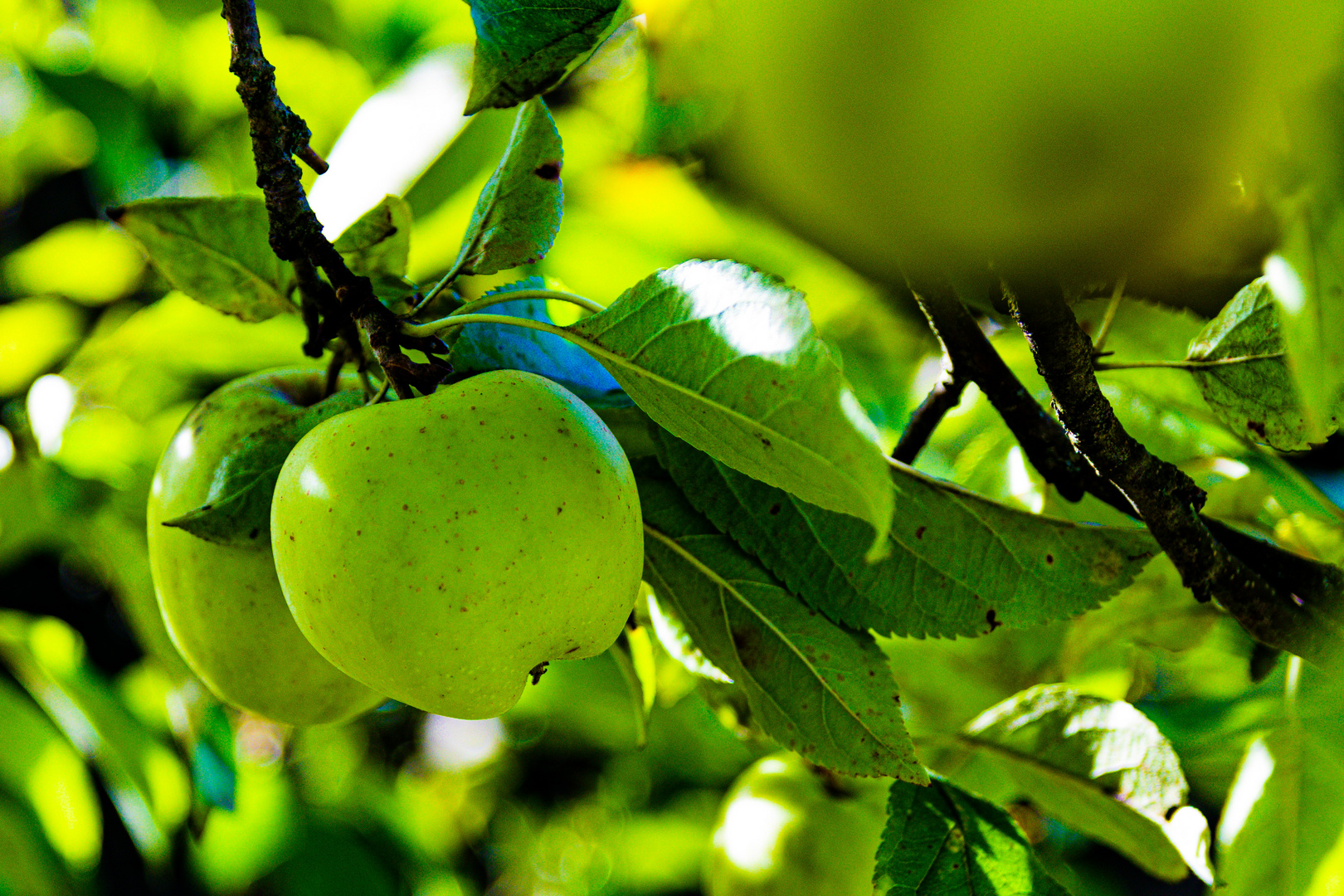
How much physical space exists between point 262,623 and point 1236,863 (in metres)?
0.74

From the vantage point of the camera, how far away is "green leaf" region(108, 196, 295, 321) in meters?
0.71

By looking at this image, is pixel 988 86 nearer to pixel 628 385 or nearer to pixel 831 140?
pixel 831 140

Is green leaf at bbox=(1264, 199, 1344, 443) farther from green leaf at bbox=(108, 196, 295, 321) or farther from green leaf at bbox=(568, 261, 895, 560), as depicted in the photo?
green leaf at bbox=(108, 196, 295, 321)

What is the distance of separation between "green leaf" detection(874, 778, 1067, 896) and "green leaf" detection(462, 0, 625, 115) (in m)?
0.53

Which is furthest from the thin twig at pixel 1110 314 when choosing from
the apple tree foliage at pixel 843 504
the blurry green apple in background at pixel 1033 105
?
the blurry green apple in background at pixel 1033 105

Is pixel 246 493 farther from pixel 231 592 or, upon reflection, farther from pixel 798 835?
pixel 798 835

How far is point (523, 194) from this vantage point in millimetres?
674

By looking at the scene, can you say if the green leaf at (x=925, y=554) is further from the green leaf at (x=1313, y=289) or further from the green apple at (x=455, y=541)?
the green leaf at (x=1313, y=289)

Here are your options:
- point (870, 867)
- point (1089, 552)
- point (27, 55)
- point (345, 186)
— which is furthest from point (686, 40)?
point (27, 55)

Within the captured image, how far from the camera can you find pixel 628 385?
0.54 meters

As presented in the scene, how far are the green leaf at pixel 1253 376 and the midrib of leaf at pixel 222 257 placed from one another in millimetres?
636

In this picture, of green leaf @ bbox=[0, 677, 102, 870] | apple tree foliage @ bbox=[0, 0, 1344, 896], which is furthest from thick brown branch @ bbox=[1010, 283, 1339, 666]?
green leaf @ bbox=[0, 677, 102, 870]

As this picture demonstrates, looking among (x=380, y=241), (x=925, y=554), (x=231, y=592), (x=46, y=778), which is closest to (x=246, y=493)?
(x=231, y=592)

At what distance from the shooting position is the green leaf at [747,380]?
0.40 metres
